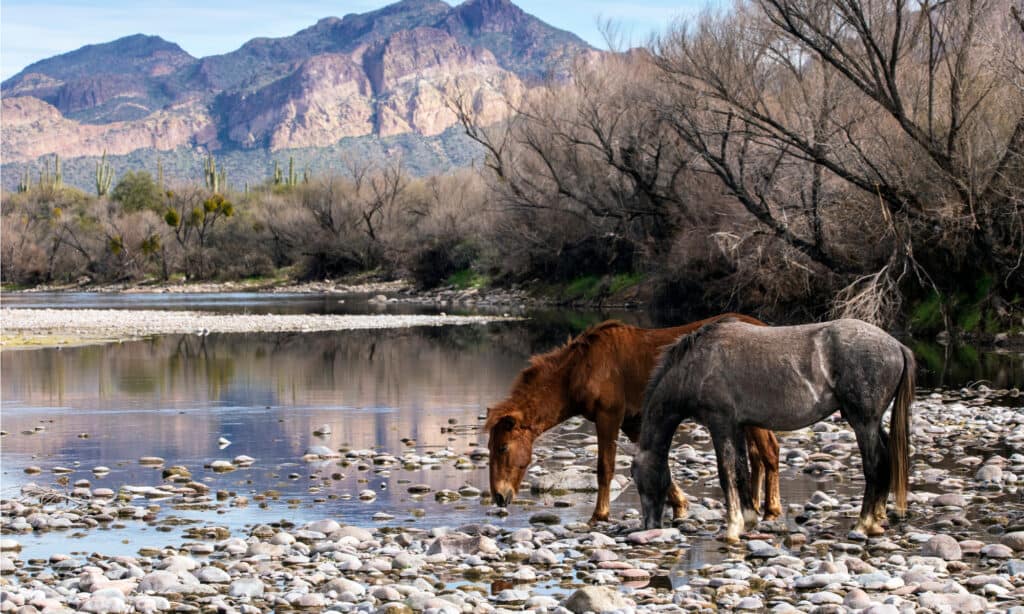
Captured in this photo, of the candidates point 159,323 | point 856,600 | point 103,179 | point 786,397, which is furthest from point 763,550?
point 103,179

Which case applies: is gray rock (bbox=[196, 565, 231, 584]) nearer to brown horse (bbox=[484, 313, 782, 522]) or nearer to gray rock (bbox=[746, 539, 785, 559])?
brown horse (bbox=[484, 313, 782, 522])

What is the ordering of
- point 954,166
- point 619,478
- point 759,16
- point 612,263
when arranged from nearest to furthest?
point 619,478 < point 954,166 < point 759,16 < point 612,263

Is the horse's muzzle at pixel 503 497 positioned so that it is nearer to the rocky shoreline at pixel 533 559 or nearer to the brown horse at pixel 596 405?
the brown horse at pixel 596 405

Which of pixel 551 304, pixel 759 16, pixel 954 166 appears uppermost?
pixel 759 16

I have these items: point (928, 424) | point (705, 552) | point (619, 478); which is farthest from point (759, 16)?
point (705, 552)

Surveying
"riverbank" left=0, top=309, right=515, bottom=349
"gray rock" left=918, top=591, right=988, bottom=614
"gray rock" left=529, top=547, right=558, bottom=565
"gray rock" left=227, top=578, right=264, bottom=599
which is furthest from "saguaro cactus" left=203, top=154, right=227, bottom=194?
"gray rock" left=918, top=591, right=988, bottom=614

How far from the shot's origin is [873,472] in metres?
9.59

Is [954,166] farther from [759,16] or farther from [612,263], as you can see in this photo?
[612,263]

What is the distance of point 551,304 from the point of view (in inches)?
2338

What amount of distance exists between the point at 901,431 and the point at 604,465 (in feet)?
8.49

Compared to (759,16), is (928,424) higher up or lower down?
lower down

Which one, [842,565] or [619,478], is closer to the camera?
[842,565]

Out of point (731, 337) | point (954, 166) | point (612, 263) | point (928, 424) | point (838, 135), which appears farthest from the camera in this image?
point (612, 263)

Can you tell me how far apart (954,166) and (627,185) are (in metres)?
26.7
